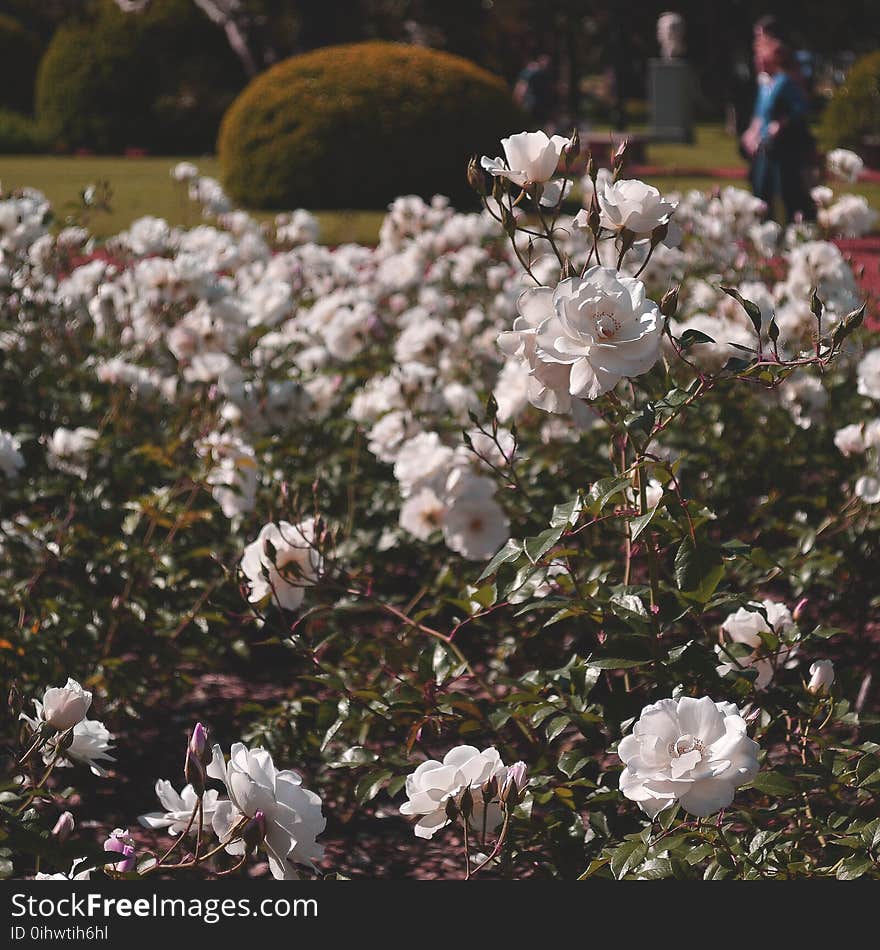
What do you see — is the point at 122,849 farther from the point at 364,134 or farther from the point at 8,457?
the point at 364,134

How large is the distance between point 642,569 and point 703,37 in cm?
3273

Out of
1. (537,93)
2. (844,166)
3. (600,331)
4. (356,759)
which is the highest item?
(600,331)

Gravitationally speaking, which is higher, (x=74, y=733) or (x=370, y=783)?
(x=74, y=733)

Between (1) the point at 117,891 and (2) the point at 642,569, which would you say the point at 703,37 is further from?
(1) the point at 117,891

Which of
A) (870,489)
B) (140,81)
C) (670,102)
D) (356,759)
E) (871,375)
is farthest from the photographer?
(670,102)

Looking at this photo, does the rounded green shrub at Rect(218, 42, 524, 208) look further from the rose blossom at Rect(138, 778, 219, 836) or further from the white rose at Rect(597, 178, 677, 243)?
the rose blossom at Rect(138, 778, 219, 836)

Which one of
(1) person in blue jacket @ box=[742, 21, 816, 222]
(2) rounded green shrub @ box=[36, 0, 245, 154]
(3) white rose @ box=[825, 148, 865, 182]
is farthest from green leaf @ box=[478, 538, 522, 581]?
(2) rounded green shrub @ box=[36, 0, 245, 154]

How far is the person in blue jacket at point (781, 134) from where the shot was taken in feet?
25.5

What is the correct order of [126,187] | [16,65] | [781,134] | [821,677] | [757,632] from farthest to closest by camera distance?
[16,65]
[126,187]
[781,134]
[757,632]
[821,677]

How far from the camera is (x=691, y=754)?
1.36 metres

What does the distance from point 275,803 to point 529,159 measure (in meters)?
0.94

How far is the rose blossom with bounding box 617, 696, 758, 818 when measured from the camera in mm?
1361

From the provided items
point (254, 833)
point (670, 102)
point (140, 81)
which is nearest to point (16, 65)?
point (140, 81)

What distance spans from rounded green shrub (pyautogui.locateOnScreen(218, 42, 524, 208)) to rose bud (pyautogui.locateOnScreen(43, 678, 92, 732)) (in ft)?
33.7
